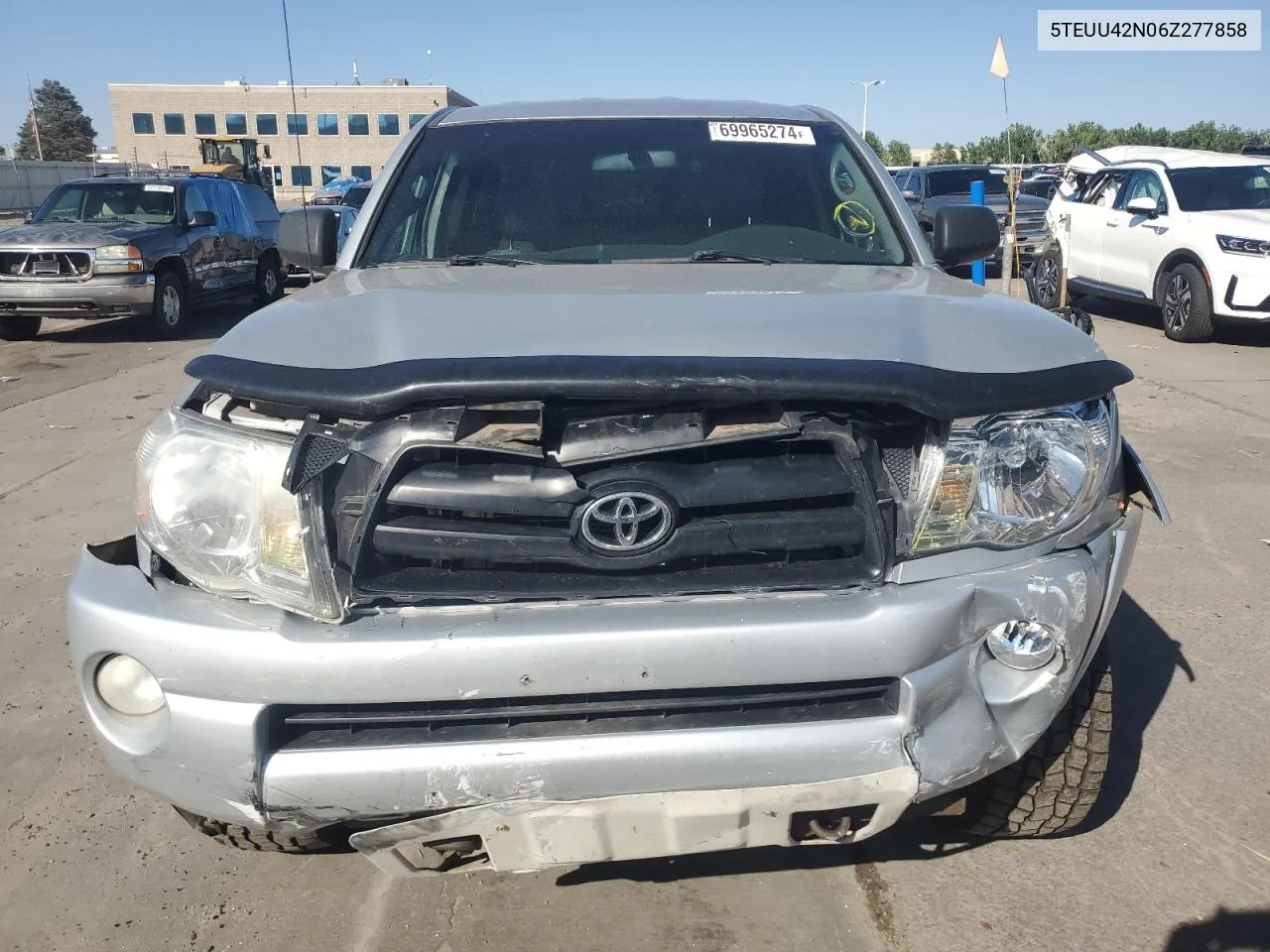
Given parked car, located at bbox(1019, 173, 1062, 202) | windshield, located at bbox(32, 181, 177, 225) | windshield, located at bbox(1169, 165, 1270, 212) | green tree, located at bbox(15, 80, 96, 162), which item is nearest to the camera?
windshield, located at bbox(1169, 165, 1270, 212)

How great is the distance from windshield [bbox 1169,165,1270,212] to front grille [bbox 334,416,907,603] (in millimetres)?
10486

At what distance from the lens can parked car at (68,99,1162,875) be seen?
1864mm

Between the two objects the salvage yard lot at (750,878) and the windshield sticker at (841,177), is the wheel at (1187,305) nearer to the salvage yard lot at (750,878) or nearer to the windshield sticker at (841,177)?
the salvage yard lot at (750,878)

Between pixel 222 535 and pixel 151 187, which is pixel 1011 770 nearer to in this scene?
pixel 222 535

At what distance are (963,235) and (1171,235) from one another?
8.51m

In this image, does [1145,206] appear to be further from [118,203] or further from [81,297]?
[118,203]

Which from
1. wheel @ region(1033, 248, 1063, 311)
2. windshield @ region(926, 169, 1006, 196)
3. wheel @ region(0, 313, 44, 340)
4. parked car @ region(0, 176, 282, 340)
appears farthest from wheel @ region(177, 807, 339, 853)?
windshield @ region(926, 169, 1006, 196)

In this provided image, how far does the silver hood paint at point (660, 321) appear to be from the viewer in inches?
78.5

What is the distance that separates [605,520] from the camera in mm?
1887

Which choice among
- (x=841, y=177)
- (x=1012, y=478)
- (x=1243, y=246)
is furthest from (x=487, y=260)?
(x=1243, y=246)

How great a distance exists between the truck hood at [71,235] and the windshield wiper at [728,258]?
9.87 m

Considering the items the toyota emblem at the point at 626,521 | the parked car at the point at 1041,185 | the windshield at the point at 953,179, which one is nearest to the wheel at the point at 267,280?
the windshield at the point at 953,179

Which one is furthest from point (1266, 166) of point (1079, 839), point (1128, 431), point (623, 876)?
point (623, 876)

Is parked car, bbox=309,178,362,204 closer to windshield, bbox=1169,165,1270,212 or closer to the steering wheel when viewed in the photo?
windshield, bbox=1169,165,1270,212
